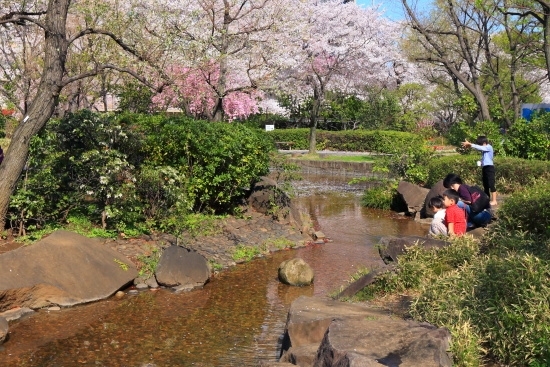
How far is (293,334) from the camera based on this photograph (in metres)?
6.36

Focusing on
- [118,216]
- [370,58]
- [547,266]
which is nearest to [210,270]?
[118,216]

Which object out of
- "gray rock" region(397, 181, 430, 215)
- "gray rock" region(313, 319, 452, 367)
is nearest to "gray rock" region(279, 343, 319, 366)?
"gray rock" region(313, 319, 452, 367)

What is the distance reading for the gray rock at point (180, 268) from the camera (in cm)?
1022

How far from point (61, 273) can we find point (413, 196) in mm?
10215

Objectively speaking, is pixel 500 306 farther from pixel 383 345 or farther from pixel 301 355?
pixel 301 355

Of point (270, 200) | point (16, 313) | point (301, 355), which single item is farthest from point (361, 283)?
point (270, 200)

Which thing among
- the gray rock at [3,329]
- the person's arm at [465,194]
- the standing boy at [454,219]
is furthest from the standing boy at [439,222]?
the gray rock at [3,329]

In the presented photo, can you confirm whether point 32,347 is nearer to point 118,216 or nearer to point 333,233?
point 118,216

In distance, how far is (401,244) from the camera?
898cm

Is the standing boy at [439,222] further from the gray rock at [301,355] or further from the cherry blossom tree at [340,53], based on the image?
the cherry blossom tree at [340,53]

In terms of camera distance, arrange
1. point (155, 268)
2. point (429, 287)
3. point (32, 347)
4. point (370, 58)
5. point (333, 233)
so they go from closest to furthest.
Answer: point (429, 287) < point (32, 347) < point (155, 268) < point (333, 233) < point (370, 58)

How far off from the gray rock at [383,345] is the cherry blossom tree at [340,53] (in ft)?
79.5

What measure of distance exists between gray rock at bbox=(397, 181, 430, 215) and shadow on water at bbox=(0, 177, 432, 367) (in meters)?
4.79

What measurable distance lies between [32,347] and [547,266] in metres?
5.36
